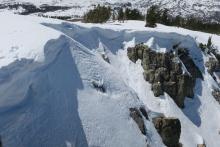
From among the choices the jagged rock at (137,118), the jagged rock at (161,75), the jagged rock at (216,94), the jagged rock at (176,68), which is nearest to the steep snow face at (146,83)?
the jagged rock at (216,94)

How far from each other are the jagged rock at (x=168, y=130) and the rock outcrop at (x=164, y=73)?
352 inches

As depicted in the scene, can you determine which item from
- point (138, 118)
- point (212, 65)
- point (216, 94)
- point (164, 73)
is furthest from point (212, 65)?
point (138, 118)

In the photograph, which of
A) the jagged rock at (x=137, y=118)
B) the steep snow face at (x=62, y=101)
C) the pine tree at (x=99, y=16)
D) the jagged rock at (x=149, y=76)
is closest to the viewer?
the steep snow face at (x=62, y=101)

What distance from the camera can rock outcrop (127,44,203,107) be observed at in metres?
54.8

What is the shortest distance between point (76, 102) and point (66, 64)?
14.6 feet

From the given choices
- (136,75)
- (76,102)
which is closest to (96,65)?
(76,102)

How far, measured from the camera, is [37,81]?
35812 mm

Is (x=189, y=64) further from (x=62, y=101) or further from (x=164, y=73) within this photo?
(x=62, y=101)

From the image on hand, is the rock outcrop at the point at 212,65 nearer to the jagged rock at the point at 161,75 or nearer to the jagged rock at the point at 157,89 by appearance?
the jagged rock at the point at 161,75

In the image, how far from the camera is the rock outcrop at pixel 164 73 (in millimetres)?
54812

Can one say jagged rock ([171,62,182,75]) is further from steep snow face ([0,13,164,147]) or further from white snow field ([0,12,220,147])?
steep snow face ([0,13,164,147])

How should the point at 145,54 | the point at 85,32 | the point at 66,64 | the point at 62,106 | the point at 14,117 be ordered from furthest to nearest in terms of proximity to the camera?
the point at 145,54, the point at 85,32, the point at 66,64, the point at 62,106, the point at 14,117

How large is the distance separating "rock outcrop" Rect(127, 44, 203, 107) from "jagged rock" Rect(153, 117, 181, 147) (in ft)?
29.3

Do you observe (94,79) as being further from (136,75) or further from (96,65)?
(136,75)
